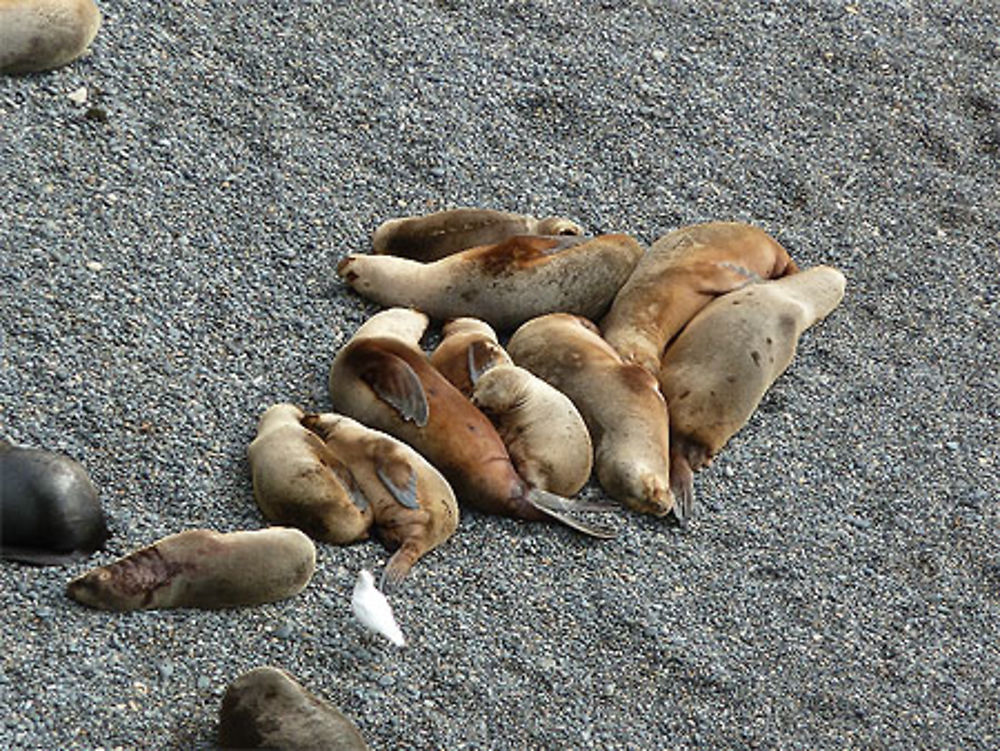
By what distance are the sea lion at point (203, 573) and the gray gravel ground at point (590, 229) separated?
0.15 ft

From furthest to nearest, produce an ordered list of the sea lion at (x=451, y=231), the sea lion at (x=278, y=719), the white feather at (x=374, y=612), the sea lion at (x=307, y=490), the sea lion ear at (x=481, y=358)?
the sea lion at (x=451, y=231) → the sea lion ear at (x=481, y=358) → the sea lion at (x=307, y=490) → the white feather at (x=374, y=612) → the sea lion at (x=278, y=719)

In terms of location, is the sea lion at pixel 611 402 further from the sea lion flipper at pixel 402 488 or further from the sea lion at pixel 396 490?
the sea lion flipper at pixel 402 488

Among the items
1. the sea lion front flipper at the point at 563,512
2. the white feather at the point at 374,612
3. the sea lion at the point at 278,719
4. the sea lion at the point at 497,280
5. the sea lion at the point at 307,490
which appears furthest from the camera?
the sea lion at the point at 497,280

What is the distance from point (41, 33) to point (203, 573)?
7.94ft

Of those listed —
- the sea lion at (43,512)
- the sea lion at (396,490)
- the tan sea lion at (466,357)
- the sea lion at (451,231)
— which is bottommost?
the sea lion at (43,512)

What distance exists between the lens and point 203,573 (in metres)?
4.13

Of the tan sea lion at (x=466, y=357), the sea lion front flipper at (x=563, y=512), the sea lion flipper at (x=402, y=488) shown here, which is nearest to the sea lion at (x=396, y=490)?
the sea lion flipper at (x=402, y=488)

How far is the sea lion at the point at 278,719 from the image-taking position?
371 cm

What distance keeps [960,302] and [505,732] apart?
115 inches

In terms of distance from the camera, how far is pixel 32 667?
3.79 meters

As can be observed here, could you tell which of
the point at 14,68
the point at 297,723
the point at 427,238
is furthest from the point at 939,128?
the point at 297,723

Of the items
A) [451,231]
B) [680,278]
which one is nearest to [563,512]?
[680,278]

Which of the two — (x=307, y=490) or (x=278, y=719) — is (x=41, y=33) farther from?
(x=278, y=719)

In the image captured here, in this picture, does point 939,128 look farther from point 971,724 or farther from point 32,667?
point 32,667
